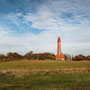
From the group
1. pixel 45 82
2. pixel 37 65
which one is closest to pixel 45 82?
pixel 45 82

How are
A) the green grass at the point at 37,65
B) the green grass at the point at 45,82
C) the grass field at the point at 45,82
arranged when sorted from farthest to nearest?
1. the green grass at the point at 37,65
2. the green grass at the point at 45,82
3. the grass field at the point at 45,82

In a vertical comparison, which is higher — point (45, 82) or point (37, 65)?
point (45, 82)

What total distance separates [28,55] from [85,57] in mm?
45704

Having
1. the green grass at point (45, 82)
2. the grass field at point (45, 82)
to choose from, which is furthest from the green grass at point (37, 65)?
the green grass at point (45, 82)

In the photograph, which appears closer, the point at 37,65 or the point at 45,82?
the point at 45,82

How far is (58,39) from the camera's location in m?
129

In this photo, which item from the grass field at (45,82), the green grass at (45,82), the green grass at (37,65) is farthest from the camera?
the green grass at (37,65)

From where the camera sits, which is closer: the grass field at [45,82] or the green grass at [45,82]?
the grass field at [45,82]

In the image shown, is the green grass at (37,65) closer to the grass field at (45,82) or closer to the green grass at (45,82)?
the grass field at (45,82)

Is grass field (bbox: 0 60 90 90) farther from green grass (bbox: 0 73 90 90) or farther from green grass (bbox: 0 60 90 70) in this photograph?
green grass (bbox: 0 60 90 70)

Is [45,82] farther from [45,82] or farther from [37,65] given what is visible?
[37,65]

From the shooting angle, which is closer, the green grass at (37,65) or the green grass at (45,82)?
the green grass at (45,82)

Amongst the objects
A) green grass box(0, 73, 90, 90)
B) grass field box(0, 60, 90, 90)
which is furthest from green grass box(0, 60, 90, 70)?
green grass box(0, 73, 90, 90)

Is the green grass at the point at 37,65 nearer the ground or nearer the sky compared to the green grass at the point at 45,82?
nearer the ground
